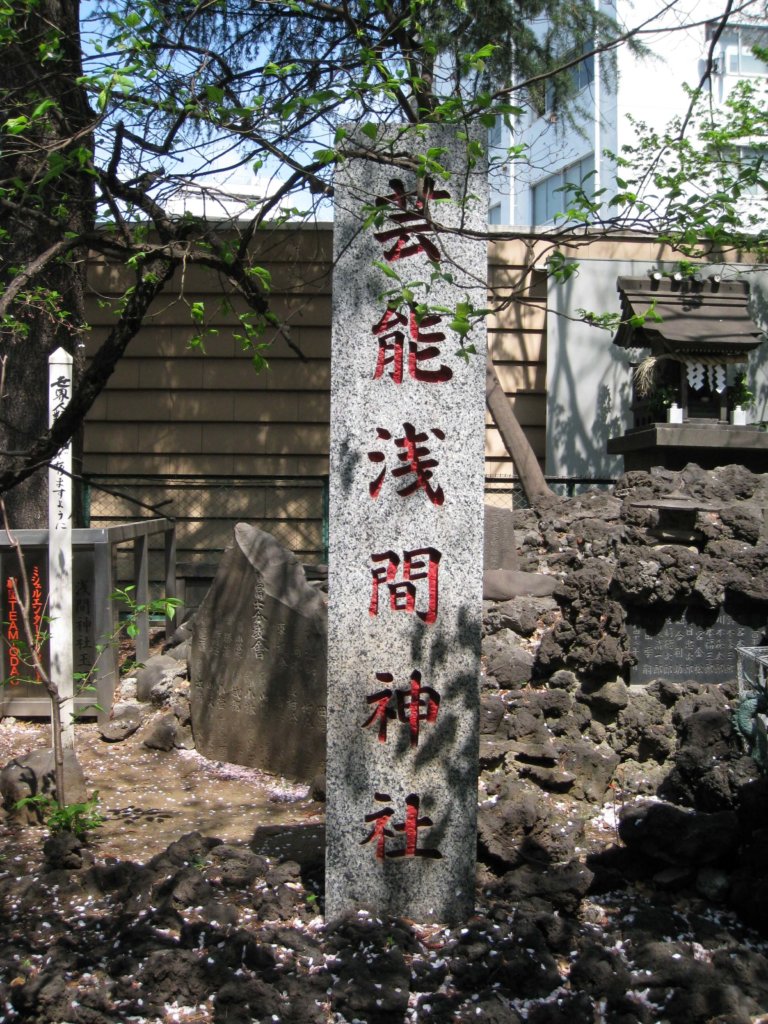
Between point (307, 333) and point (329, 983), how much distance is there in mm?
9367

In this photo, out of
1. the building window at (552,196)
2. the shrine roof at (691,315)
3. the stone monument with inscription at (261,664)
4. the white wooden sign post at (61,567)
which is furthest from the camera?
the building window at (552,196)

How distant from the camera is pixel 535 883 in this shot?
12.7 ft

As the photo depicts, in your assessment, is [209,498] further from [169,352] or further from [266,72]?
[266,72]

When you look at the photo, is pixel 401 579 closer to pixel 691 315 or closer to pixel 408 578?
pixel 408 578

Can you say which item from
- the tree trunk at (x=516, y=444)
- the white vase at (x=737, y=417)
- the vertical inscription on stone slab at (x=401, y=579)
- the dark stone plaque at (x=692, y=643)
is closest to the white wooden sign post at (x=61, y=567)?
the vertical inscription on stone slab at (x=401, y=579)

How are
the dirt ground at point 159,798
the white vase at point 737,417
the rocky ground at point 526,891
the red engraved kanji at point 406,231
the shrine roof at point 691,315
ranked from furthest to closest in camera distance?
1. the white vase at point 737,417
2. the shrine roof at point 691,315
3. the dirt ground at point 159,798
4. the red engraved kanji at point 406,231
5. the rocky ground at point 526,891

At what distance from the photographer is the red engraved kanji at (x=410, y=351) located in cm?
375

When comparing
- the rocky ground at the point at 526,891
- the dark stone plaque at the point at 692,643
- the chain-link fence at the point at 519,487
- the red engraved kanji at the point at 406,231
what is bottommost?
the rocky ground at the point at 526,891

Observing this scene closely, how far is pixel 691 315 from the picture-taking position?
9242mm

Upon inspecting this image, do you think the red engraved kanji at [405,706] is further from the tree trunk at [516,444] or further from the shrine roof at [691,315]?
the tree trunk at [516,444]

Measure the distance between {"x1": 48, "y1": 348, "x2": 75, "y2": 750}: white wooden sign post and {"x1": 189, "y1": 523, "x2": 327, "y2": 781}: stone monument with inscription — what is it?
0.81m

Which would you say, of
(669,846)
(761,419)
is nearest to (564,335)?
(761,419)

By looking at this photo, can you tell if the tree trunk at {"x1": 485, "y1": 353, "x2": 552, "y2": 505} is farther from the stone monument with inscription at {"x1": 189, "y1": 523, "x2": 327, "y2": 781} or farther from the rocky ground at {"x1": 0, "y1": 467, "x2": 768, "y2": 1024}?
the stone monument with inscription at {"x1": 189, "y1": 523, "x2": 327, "y2": 781}

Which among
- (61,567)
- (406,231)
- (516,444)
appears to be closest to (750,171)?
(406,231)
